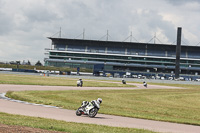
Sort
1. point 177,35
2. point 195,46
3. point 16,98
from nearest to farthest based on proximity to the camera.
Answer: point 16,98
point 177,35
point 195,46

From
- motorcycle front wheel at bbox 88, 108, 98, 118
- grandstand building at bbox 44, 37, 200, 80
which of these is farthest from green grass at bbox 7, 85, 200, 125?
grandstand building at bbox 44, 37, 200, 80

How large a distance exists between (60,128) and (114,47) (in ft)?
553

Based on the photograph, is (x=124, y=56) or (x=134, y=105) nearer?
(x=134, y=105)

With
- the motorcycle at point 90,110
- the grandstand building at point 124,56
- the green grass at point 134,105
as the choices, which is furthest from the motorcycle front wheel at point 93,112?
the grandstand building at point 124,56

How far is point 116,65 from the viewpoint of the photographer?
175125mm

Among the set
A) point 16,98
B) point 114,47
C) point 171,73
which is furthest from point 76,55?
point 16,98

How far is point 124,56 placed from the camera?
577ft

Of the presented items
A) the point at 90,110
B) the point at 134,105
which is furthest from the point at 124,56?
the point at 90,110

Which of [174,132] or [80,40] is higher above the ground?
[80,40]

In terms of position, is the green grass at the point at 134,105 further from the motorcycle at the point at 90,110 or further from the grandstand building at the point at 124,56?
the grandstand building at the point at 124,56

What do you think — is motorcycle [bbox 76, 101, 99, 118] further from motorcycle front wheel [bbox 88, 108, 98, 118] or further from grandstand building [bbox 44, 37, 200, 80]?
grandstand building [bbox 44, 37, 200, 80]

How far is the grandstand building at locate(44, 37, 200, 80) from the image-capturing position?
174m

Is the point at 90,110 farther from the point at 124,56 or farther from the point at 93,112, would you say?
the point at 124,56

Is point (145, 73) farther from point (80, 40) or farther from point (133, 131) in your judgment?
point (133, 131)
